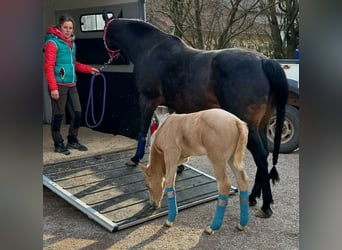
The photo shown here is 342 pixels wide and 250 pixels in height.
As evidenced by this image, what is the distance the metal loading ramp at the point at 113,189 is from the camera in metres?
2.92

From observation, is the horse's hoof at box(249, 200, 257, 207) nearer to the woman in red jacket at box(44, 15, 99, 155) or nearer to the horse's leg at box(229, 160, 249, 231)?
the horse's leg at box(229, 160, 249, 231)

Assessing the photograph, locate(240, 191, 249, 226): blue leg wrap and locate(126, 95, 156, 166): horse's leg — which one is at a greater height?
locate(126, 95, 156, 166): horse's leg

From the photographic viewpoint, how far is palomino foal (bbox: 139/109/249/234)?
7.42 feet

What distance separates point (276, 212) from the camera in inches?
122

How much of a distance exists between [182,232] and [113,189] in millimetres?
822

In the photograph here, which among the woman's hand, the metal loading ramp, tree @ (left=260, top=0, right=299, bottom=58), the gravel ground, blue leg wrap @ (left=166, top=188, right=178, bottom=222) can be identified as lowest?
the gravel ground

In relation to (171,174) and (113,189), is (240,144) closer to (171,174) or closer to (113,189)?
(171,174)

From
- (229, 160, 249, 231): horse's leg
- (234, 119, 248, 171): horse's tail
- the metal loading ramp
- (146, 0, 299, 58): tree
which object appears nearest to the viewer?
(234, 119, 248, 171): horse's tail

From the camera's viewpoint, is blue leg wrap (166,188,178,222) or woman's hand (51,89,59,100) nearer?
blue leg wrap (166,188,178,222)

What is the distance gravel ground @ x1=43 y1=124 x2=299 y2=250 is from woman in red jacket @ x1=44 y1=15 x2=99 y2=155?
1.03m

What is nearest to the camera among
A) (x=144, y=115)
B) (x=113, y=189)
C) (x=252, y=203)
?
(x=252, y=203)

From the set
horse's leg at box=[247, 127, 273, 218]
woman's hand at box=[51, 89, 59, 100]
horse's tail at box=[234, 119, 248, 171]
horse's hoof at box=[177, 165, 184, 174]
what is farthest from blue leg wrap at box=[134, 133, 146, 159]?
horse's tail at box=[234, 119, 248, 171]

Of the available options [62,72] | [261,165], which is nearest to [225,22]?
[62,72]

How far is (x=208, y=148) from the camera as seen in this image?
2318 millimetres
